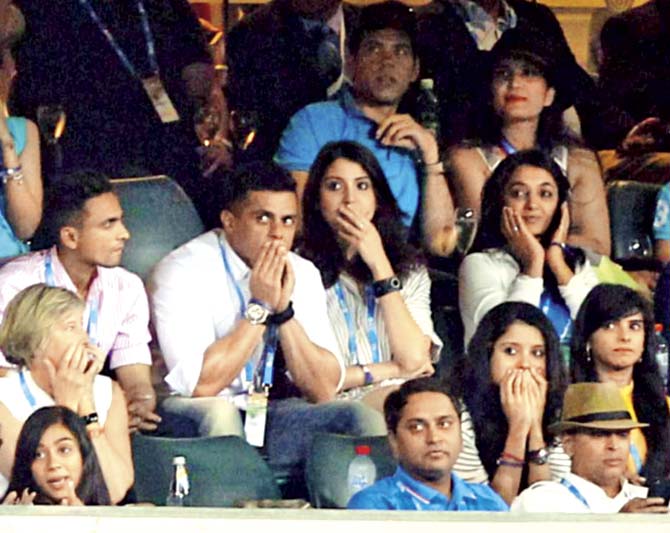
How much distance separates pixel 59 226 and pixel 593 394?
1.94 m

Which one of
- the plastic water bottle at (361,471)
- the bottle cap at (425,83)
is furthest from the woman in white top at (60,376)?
the bottle cap at (425,83)

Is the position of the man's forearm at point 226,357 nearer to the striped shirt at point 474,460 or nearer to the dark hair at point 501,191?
the striped shirt at point 474,460

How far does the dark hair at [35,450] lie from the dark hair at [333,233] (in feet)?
3.33

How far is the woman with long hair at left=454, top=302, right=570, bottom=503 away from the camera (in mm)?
7807

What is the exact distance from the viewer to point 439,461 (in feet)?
25.1

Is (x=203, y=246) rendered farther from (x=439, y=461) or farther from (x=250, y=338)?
(x=439, y=461)

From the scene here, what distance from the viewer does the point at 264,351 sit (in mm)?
7707

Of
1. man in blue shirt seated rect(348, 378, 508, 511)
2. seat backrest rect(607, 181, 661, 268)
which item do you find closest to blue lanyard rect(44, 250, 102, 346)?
man in blue shirt seated rect(348, 378, 508, 511)

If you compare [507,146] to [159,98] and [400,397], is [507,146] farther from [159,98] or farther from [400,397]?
[159,98]

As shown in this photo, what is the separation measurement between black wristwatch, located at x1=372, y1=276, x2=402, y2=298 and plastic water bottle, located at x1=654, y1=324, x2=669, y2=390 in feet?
3.16

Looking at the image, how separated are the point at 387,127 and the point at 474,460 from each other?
3.94 feet

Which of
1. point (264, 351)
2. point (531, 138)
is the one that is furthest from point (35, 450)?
point (531, 138)

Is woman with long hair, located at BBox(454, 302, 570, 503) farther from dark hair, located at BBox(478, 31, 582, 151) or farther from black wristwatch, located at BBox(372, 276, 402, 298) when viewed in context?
dark hair, located at BBox(478, 31, 582, 151)

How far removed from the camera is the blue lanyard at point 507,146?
7974 mm
